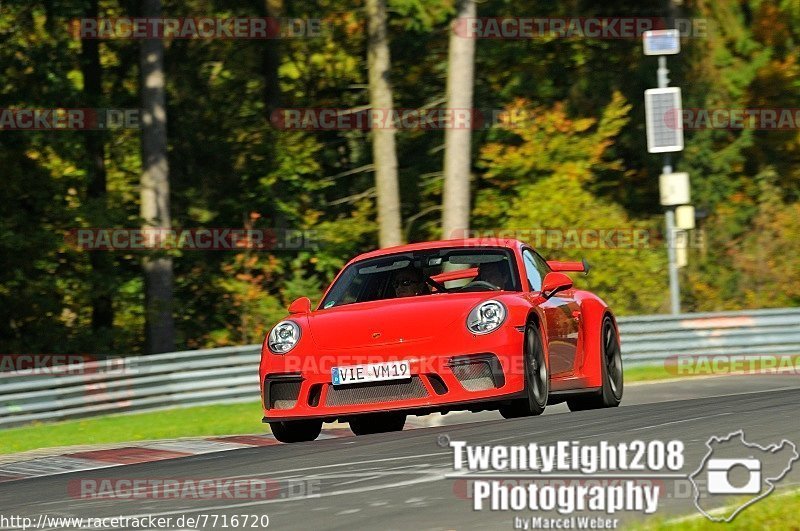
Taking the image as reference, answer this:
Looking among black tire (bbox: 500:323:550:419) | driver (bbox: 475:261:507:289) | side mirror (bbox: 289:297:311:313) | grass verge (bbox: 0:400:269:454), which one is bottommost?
grass verge (bbox: 0:400:269:454)

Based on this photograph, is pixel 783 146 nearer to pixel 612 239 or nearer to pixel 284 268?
pixel 612 239

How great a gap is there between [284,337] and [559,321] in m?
2.20

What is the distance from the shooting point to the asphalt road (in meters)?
7.28

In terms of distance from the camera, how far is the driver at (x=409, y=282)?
12.2 m

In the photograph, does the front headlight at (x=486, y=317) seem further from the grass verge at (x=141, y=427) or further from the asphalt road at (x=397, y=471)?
the grass verge at (x=141, y=427)

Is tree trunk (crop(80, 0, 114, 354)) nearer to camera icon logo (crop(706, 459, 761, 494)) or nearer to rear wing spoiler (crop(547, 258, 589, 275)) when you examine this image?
rear wing spoiler (crop(547, 258, 589, 275))

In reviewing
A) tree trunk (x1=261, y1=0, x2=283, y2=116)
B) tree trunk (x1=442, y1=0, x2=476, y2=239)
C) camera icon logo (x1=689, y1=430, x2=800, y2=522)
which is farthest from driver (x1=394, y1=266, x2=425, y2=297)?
tree trunk (x1=261, y1=0, x2=283, y2=116)

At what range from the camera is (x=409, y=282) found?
40.3 feet

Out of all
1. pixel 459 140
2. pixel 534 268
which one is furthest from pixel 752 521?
pixel 459 140

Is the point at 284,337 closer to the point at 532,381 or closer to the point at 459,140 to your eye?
the point at 532,381

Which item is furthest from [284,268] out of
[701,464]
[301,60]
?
[701,464]

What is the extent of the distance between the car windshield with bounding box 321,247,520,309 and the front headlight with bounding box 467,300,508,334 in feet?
2.80

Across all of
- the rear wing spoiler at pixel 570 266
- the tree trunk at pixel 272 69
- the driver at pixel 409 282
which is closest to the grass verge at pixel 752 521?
the driver at pixel 409 282

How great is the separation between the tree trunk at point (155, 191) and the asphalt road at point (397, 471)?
17.3 metres
